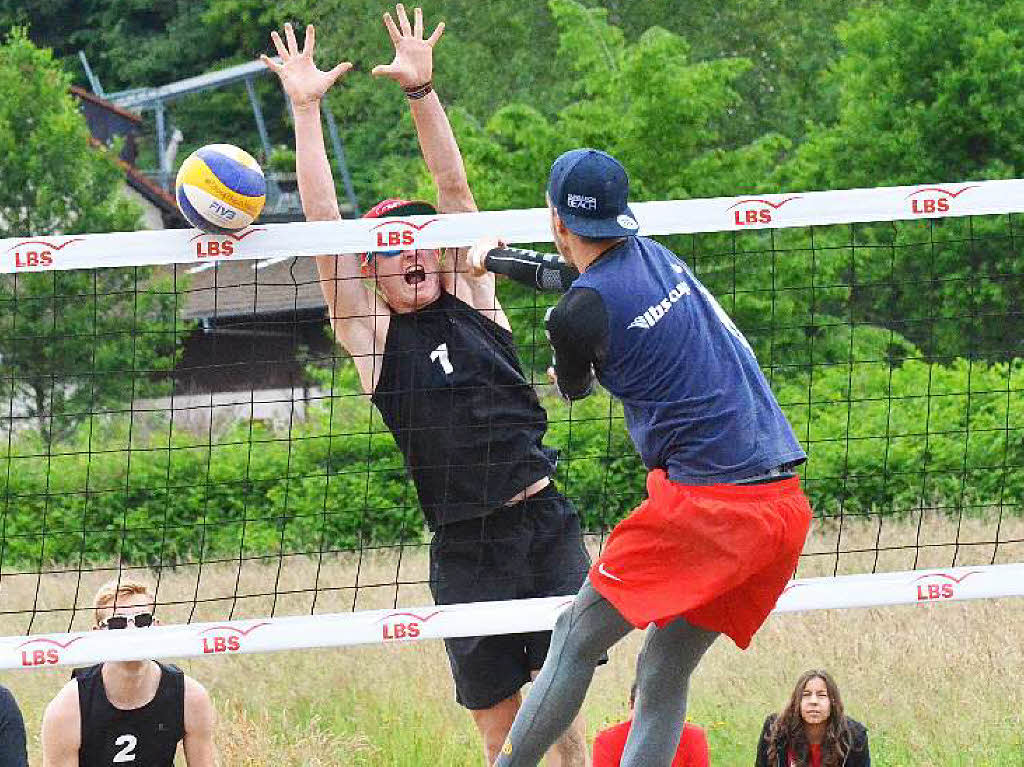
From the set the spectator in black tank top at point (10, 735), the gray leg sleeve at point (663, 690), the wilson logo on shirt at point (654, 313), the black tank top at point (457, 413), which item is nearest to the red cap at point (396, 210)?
the black tank top at point (457, 413)

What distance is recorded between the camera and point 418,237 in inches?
266

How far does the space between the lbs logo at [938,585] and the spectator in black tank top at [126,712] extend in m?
3.10

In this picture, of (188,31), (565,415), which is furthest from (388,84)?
(565,415)

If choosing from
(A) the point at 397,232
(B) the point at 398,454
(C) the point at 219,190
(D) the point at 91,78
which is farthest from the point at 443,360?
(D) the point at 91,78

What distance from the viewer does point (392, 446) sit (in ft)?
56.0

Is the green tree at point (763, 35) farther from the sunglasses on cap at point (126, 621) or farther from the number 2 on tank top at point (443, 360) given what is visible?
the sunglasses on cap at point (126, 621)

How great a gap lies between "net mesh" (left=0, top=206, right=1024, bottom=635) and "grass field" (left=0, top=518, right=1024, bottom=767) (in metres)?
0.56

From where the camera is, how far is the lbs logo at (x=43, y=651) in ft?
22.1

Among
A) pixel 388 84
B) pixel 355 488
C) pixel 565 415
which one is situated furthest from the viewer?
pixel 388 84

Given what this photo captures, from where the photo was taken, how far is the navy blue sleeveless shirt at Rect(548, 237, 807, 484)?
5.14 metres

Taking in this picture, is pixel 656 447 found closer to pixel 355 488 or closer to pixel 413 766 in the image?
pixel 413 766

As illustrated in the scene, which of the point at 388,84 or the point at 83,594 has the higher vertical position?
the point at 388,84

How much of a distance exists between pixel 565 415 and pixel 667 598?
12.8 meters

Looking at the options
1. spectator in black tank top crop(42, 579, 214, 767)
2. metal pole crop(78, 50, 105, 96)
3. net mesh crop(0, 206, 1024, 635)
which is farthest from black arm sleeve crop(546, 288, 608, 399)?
metal pole crop(78, 50, 105, 96)
